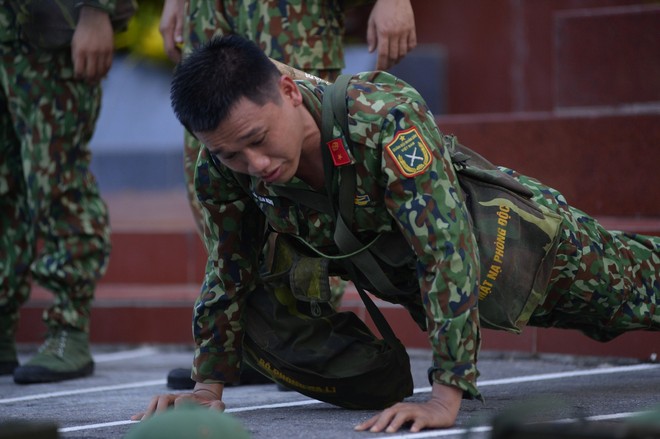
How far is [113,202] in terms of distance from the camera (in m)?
7.01

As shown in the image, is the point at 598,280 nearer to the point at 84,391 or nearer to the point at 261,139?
the point at 261,139

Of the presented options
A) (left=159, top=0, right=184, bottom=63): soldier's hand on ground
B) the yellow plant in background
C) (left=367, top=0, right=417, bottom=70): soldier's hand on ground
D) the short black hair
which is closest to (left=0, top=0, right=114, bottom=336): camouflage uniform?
(left=159, top=0, right=184, bottom=63): soldier's hand on ground

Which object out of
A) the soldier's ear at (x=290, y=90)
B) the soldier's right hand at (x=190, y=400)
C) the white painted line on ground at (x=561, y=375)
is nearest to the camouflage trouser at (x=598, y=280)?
the white painted line on ground at (x=561, y=375)

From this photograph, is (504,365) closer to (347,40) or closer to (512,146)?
(512,146)

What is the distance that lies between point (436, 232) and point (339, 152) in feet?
0.99

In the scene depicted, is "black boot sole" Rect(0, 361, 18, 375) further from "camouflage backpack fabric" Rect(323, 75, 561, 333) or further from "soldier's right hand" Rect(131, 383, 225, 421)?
"camouflage backpack fabric" Rect(323, 75, 561, 333)

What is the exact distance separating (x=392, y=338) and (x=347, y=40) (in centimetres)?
518

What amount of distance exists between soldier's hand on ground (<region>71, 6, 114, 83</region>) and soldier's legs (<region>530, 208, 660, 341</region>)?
1.71 meters

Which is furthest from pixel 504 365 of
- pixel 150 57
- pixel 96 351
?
pixel 150 57

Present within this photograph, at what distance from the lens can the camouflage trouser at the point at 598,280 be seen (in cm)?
285

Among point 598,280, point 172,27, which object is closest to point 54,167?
point 172,27

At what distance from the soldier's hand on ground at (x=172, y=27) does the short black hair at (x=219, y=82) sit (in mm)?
1278

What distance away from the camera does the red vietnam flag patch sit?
253cm

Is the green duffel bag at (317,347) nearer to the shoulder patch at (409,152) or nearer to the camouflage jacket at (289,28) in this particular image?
the shoulder patch at (409,152)
